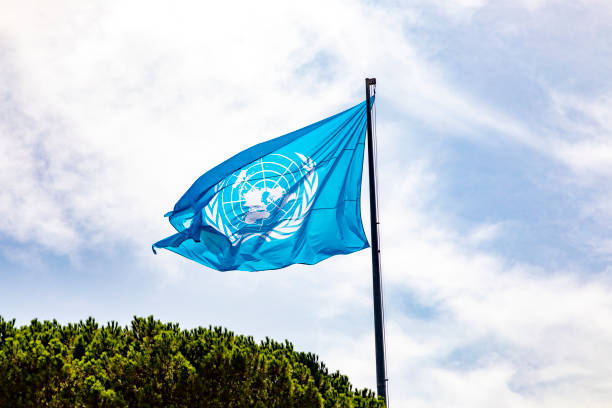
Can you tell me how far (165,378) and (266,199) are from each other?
4657mm

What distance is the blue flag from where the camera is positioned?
1523 centimetres

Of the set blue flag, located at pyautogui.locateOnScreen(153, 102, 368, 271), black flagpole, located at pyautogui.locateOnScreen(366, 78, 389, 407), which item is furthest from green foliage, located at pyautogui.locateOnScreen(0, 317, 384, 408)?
blue flag, located at pyautogui.locateOnScreen(153, 102, 368, 271)

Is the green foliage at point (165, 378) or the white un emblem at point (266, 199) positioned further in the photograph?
the white un emblem at point (266, 199)

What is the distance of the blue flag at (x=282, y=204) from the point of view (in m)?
15.2

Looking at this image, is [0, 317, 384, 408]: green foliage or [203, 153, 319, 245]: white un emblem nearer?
[0, 317, 384, 408]: green foliage

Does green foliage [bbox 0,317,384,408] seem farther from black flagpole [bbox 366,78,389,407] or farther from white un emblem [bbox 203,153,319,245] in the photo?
white un emblem [bbox 203,153,319,245]

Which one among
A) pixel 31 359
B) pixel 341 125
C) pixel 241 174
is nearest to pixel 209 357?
pixel 31 359

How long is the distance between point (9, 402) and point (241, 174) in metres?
6.70

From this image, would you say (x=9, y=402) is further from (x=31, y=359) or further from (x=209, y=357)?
(x=209, y=357)

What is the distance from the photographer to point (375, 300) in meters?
14.1

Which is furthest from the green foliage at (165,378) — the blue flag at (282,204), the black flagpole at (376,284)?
the blue flag at (282,204)

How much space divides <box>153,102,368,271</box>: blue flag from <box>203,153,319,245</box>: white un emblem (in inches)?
0.9

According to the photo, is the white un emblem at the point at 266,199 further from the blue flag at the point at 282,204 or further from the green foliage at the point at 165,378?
the green foliage at the point at 165,378

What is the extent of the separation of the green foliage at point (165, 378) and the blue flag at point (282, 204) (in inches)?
92.3
